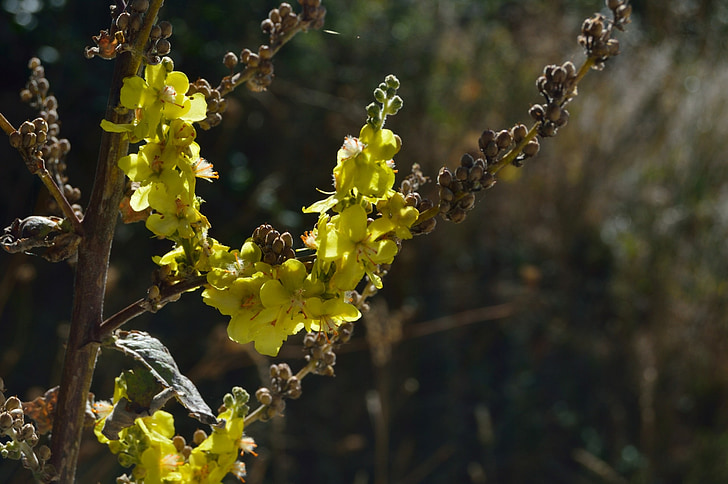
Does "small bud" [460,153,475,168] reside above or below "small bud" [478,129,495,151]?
below

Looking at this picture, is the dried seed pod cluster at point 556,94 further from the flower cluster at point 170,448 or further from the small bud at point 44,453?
the small bud at point 44,453

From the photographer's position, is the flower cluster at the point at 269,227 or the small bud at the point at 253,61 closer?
the flower cluster at the point at 269,227

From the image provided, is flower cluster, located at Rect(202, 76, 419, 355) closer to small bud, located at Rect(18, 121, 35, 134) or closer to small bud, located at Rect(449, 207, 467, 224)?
small bud, located at Rect(449, 207, 467, 224)

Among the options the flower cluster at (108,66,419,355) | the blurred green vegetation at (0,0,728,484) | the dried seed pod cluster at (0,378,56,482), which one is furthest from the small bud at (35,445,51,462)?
the blurred green vegetation at (0,0,728,484)

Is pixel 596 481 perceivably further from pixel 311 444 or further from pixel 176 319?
pixel 176 319

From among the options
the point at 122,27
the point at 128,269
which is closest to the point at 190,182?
the point at 122,27

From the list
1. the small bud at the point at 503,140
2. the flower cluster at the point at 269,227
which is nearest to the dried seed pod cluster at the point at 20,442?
the flower cluster at the point at 269,227
